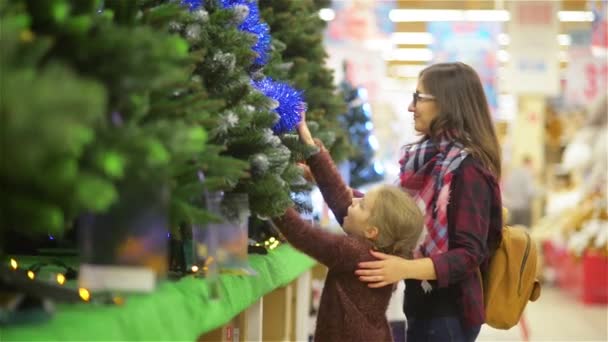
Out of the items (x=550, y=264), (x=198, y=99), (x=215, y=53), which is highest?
(x=215, y=53)

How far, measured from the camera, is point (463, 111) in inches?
139

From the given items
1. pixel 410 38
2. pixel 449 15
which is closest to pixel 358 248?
pixel 449 15

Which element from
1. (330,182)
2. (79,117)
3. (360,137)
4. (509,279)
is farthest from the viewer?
(360,137)

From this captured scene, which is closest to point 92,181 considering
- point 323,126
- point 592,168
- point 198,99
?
point 198,99

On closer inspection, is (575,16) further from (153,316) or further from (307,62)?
(153,316)

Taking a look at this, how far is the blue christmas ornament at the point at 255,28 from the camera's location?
3.08 m

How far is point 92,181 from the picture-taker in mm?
1584

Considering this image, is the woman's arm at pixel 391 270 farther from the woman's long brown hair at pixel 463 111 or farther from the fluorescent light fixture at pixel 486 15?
the fluorescent light fixture at pixel 486 15

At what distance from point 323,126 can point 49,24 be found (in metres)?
3.17

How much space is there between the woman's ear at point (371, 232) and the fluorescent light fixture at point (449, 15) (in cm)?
1349

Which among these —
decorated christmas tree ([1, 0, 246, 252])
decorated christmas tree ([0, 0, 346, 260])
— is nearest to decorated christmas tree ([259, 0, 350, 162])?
decorated christmas tree ([0, 0, 346, 260])

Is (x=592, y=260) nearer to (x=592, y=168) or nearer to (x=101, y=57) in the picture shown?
(x=592, y=168)

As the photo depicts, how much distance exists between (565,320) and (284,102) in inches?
306

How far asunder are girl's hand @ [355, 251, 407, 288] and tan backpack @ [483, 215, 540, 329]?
43 cm
